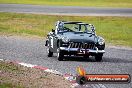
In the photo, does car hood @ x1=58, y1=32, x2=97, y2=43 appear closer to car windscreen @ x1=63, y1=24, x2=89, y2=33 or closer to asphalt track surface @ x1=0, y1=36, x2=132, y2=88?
car windscreen @ x1=63, y1=24, x2=89, y2=33

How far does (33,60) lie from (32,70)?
11.7 feet

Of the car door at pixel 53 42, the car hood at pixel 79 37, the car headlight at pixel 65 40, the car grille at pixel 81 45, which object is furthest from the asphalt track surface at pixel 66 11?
A: the car grille at pixel 81 45

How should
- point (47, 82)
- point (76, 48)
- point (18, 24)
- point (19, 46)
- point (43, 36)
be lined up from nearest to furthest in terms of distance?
point (47, 82) < point (76, 48) < point (19, 46) < point (43, 36) < point (18, 24)

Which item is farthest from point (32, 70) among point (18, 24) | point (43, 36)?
point (18, 24)

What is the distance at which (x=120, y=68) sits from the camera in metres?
17.5

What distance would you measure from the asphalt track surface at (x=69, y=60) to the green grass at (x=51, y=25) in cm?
600

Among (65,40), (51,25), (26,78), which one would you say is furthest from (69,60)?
(51,25)

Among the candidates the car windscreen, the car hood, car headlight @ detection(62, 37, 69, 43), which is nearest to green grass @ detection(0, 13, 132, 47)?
the car windscreen

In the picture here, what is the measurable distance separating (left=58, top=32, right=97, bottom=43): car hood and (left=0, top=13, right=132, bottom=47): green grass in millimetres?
9421

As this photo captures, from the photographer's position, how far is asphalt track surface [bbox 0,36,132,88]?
1662 cm

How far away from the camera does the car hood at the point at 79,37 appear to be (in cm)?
1970

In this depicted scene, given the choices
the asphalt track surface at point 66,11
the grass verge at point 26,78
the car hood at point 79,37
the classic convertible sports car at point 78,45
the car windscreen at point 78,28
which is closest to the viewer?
the grass verge at point 26,78

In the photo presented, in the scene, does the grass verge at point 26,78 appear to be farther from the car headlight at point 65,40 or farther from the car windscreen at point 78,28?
the car windscreen at point 78,28

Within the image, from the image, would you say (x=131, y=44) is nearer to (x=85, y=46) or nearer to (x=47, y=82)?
(x=85, y=46)
